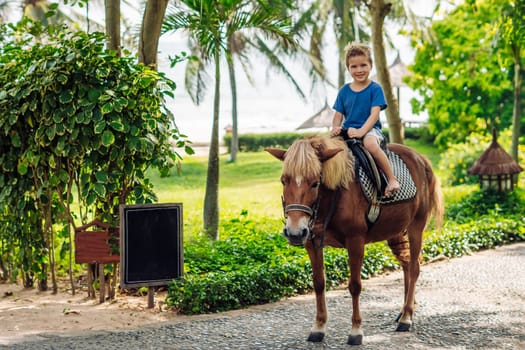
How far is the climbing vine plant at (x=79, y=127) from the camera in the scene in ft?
25.0

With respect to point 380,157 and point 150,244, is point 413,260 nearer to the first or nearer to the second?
point 380,157

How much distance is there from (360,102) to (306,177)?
1.22 m

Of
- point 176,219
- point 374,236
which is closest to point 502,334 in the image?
point 374,236

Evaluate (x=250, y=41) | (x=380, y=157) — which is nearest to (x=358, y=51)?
(x=380, y=157)

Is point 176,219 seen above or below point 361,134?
below

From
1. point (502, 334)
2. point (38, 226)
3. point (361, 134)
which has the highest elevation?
point (361, 134)

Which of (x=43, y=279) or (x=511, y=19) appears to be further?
(x=511, y=19)

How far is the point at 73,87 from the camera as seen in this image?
7.72m

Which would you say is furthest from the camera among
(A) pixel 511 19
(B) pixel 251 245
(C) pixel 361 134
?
(A) pixel 511 19

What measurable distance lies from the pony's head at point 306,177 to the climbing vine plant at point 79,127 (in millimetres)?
2174

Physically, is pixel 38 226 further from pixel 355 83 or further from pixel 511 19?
pixel 511 19

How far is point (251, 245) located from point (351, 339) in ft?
12.9

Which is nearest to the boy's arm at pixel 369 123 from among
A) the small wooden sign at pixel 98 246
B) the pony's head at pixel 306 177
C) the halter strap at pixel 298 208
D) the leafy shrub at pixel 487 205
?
the pony's head at pixel 306 177

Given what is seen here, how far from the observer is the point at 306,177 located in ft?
18.7
